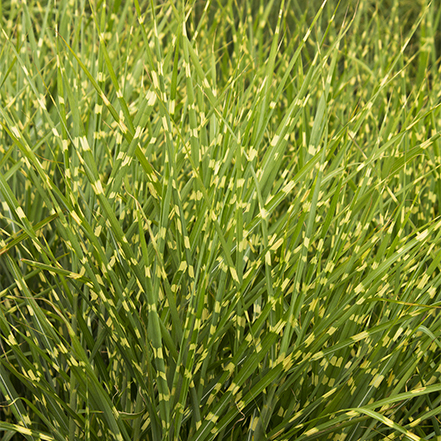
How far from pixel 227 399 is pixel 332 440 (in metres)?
0.20

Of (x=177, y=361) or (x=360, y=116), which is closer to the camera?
(x=177, y=361)

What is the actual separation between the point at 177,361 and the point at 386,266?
0.29 meters

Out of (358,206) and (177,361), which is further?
(358,206)

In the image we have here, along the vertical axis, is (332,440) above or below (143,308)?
below

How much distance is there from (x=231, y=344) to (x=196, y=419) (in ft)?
0.42

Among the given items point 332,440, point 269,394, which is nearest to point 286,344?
point 269,394

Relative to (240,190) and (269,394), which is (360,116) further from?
(269,394)

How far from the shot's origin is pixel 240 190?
23.2 inches

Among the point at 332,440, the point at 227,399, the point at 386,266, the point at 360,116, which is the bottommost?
the point at 332,440

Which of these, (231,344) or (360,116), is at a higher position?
(360,116)

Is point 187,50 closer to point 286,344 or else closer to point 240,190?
point 240,190

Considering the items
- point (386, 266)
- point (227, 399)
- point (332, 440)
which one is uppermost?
point (386, 266)

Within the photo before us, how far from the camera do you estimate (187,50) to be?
1.94 ft

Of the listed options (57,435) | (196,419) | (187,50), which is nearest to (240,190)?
(187,50)
